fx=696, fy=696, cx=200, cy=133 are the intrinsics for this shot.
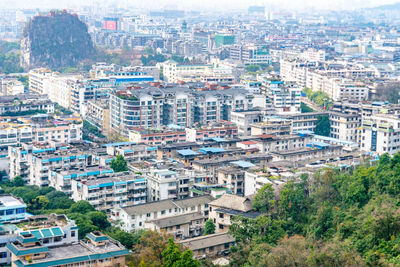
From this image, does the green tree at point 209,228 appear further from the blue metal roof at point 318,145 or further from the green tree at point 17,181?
the blue metal roof at point 318,145

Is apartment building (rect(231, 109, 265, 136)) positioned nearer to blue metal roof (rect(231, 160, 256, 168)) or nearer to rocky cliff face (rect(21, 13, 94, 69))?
blue metal roof (rect(231, 160, 256, 168))

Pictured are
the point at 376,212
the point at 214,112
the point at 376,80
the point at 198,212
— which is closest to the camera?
the point at 376,212

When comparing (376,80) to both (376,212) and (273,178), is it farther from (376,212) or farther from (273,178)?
(376,212)

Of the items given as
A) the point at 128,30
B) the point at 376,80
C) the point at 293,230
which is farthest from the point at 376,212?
the point at 128,30

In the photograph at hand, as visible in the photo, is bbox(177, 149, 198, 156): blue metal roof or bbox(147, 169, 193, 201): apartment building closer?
bbox(147, 169, 193, 201): apartment building

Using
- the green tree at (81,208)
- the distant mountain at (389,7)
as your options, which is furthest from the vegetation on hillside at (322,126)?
the distant mountain at (389,7)

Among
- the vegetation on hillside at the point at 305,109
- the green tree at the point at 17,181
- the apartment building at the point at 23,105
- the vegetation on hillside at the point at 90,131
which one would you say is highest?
the apartment building at the point at 23,105

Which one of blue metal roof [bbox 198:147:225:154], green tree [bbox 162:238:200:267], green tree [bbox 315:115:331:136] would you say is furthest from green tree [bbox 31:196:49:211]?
green tree [bbox 315:115:331:136]
